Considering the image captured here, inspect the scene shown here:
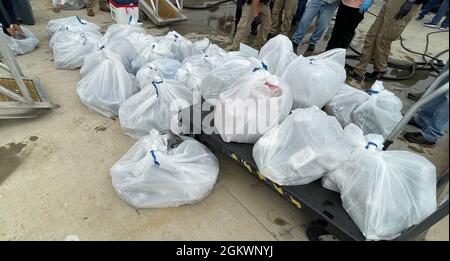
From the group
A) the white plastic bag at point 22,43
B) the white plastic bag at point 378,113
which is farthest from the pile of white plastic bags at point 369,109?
the white plastic bag at point 22,43

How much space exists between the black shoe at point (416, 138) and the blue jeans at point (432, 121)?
27 millimetres

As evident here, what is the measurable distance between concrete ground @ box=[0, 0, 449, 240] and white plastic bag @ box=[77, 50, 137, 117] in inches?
3.9

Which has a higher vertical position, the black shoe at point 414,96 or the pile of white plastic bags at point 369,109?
the pile of white plastic bags at point 369,109

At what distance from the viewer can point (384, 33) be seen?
2971 millimetres

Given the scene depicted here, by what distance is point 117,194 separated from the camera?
1.74 m

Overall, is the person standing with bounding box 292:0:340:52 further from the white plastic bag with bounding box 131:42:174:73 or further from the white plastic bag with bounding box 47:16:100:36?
the white plastic bag with bounding box 47:16:100:36

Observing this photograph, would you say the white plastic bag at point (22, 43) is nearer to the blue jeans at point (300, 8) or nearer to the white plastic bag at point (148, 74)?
the white plastic bag at point (148, 74)

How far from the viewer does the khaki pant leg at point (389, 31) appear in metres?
2.78

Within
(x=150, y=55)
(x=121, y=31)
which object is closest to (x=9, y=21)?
(x=121, y=31)

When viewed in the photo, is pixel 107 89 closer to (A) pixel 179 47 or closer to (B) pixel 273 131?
(A) pixel 179 47

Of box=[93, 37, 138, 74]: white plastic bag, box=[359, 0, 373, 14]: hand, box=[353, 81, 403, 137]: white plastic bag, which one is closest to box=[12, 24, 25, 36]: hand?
box=[93, 37, 138, 74]: white plastic bag

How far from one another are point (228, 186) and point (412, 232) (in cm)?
103

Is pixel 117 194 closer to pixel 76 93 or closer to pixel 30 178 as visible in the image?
pixel 30 178

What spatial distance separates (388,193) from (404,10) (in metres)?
2.19
